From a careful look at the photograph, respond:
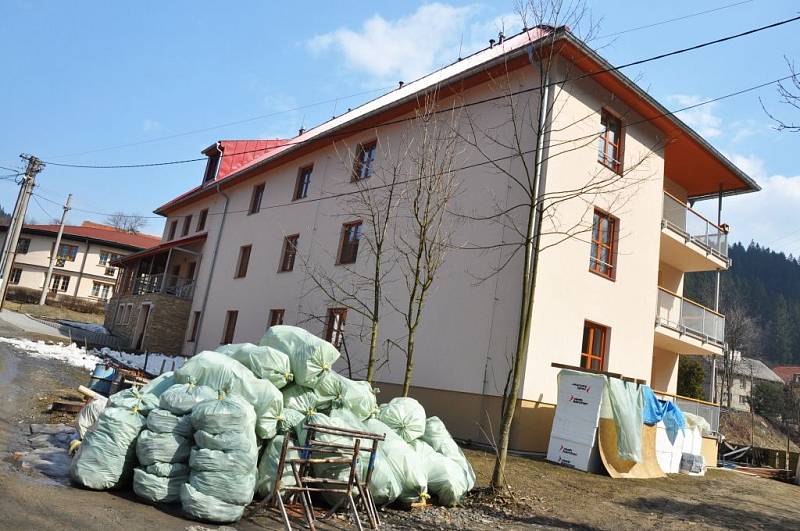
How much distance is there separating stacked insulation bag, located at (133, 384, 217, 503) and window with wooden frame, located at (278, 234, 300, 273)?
14.0 metres

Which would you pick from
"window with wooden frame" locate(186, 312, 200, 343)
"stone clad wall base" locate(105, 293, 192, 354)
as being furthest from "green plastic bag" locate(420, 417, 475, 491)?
"stone clad wall base" locate(105, 293, 192, 354)

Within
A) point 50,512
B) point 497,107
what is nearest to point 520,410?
point 497,107

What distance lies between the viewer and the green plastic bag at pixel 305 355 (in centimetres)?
763

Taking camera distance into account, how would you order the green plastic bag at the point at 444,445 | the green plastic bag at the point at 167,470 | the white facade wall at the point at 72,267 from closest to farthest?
the green plastic bag at the point at 167,470, the green plastic bag at the point at 444,445, the white facade wall at the point at 72,267

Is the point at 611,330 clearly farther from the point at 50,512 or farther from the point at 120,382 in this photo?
the point at 50,512

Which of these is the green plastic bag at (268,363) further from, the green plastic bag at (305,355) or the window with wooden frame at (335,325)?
the window with wooden frame at (335,325)

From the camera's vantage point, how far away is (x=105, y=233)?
192 ft

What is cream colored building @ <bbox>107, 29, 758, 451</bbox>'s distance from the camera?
43.0 feet

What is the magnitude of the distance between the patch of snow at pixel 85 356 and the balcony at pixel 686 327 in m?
14.6

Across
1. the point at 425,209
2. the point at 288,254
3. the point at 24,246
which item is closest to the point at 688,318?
the point at 425,209

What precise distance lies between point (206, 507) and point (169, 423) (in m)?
1.08

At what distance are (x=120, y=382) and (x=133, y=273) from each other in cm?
2721

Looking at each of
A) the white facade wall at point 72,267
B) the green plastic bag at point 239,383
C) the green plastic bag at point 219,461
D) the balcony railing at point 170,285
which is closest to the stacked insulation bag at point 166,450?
the green plastic bag at point 219,461

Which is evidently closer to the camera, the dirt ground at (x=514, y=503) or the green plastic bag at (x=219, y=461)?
the dirt ground at (x=514, y=503)
